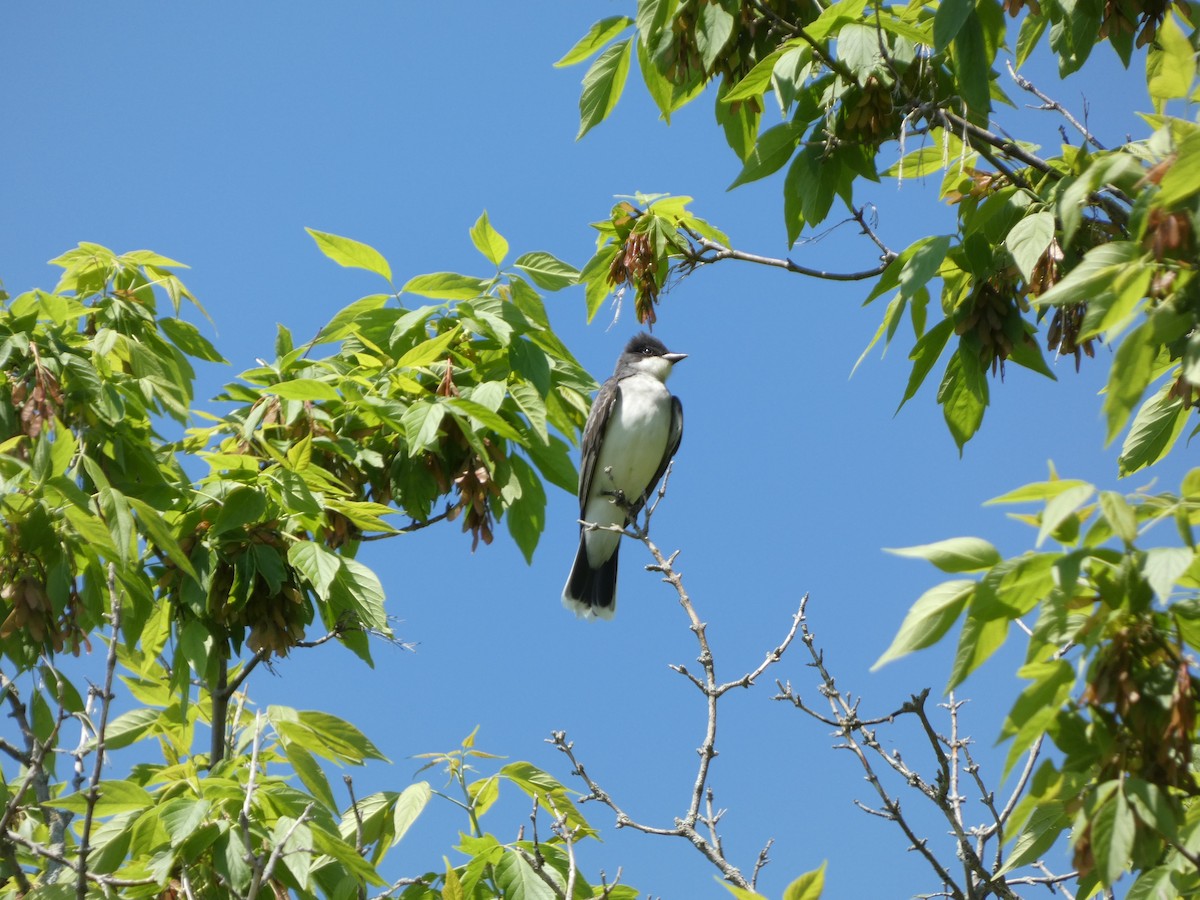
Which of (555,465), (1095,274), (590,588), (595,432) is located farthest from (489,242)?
(590,588)

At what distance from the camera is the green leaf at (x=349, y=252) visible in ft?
14.6

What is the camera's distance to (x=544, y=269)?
4.55 m

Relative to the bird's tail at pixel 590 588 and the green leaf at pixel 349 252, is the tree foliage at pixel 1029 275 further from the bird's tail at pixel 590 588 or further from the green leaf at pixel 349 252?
the bird's tail at pixel 590 588

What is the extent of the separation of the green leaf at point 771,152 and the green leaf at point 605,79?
0.56 metres

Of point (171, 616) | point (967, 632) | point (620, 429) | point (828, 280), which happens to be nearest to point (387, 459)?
point (171, 616)

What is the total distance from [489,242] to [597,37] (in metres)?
0.93

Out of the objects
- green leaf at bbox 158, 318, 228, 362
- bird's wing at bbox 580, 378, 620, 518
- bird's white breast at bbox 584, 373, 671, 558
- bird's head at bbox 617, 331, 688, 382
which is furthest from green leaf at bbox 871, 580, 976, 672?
bird's head at bbox 617, 331, 688, 382

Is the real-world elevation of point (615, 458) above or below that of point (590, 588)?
above

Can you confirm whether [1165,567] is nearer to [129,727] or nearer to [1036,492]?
[1036,492]

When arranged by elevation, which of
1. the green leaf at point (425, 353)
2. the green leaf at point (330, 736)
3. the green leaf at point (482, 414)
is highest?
the green leaf at point (425, 353)

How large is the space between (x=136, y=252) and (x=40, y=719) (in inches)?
72.3

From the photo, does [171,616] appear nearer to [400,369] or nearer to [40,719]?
[40,719]

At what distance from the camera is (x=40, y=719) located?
13.5 ft

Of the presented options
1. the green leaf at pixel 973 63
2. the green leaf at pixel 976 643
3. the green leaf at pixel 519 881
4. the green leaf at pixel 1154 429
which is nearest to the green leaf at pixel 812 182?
the green leaf at pixel 973 63
